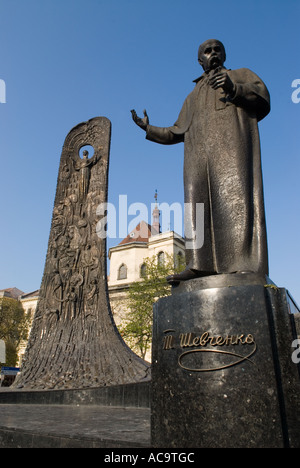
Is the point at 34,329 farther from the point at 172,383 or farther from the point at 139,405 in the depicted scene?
the point at 172,383

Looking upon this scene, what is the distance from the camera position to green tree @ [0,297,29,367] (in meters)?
31.4

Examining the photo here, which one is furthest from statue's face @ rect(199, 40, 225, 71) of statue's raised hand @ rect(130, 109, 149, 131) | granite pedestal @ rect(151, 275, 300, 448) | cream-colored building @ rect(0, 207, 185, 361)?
cream-colored building @ rect(0, 207, 185, 361)

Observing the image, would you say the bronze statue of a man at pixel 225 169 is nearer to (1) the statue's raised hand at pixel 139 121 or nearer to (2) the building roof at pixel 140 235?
(1) the statue's raised hand at pixel 139 121

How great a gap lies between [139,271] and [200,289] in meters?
36.9

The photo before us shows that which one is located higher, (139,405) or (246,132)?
(246,132)

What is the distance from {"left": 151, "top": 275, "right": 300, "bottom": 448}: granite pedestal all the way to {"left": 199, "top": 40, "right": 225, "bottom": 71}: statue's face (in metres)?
2.38

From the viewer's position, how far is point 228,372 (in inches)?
86.7

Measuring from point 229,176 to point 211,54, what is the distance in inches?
56.6

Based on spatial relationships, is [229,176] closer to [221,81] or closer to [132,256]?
[221,81]

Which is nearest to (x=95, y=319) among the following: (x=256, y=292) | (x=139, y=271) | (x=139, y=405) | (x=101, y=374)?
(x=101, y=374)

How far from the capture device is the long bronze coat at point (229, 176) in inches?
117

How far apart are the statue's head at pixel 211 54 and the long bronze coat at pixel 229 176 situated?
0.21 metres

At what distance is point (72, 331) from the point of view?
8.01 m
